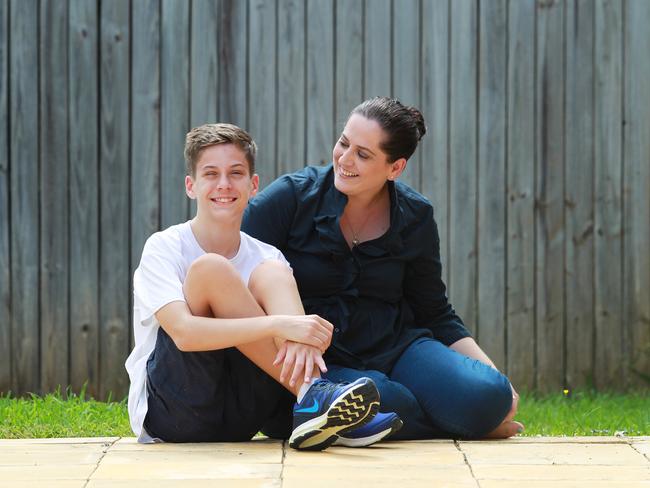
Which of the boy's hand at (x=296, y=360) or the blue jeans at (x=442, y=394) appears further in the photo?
the blue jeans at (x=442, y=394)

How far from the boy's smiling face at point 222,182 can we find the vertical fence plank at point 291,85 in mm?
1569

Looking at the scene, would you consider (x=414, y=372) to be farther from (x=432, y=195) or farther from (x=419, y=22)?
(x=419, y=22)

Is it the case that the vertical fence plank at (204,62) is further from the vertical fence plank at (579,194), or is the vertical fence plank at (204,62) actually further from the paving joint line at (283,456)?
the paving joint line at (283,456)

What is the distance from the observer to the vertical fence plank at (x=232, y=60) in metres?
4.71

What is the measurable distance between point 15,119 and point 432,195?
1.79m

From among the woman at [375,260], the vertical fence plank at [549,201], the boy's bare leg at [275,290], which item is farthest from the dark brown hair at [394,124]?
the vertical fence plank at [549,201]

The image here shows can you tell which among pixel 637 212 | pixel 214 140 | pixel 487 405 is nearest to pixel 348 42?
pixel 637 212

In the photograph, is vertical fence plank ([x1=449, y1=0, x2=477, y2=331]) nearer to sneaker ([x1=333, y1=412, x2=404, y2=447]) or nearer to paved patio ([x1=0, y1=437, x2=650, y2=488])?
paved patio ([x1=0, y1=437, x2=650, y2=488])

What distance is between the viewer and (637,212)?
193 inches

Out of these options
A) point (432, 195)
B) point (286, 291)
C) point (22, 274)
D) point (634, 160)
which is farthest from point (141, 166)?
point (634, 160)

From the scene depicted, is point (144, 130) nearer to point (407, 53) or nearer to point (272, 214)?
point (407, 53)

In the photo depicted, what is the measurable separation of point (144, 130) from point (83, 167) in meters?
0.30

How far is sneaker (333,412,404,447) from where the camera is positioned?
2.91 metres

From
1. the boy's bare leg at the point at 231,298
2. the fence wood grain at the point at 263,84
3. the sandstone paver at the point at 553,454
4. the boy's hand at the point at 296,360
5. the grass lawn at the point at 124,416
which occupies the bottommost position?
the grass lawn at the point at 124,416
